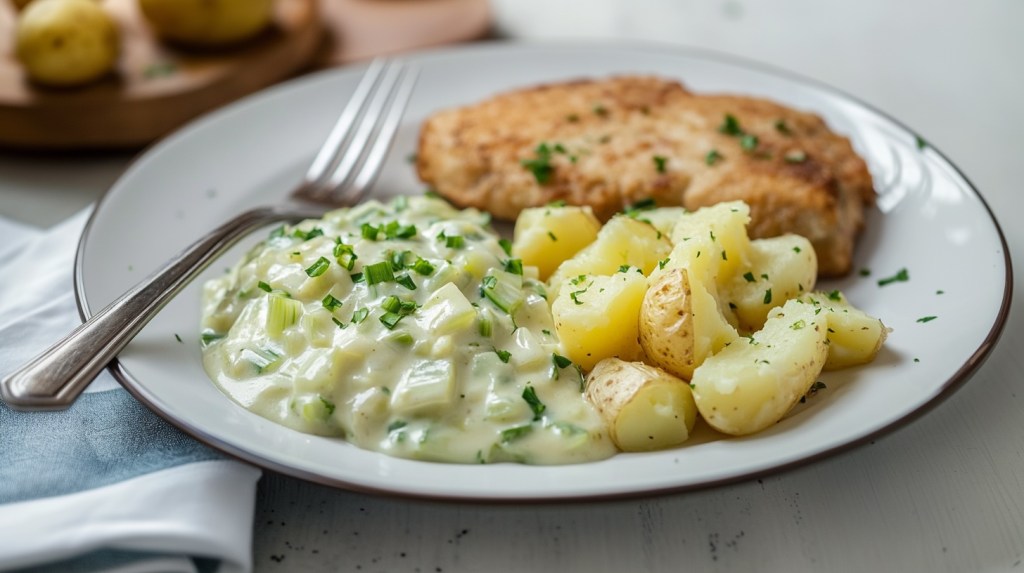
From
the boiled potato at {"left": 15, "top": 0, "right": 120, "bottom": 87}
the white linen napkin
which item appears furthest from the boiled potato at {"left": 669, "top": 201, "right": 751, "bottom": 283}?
the boiled potato at {"left": 15, "top": 0, "right": 120, "bottom": 87}

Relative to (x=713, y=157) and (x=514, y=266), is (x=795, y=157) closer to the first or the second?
(x=713, y=157)

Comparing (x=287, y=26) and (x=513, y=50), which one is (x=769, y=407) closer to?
(x=513, y=50)

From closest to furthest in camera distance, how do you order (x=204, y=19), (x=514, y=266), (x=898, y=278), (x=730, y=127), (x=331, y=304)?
(x=331, y=304), (x=514, y=266), (x=898, y=278), (x=730, y=127), (x=204, y=19)

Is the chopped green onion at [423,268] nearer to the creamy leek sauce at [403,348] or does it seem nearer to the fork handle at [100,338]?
the creamy leek sauce at [403,348]

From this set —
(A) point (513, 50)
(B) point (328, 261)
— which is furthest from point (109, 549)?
(A) point (513, 50)

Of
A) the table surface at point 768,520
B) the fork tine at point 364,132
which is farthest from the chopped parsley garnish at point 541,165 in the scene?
the table surface at point 768,520

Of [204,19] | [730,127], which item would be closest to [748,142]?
[730,127]
